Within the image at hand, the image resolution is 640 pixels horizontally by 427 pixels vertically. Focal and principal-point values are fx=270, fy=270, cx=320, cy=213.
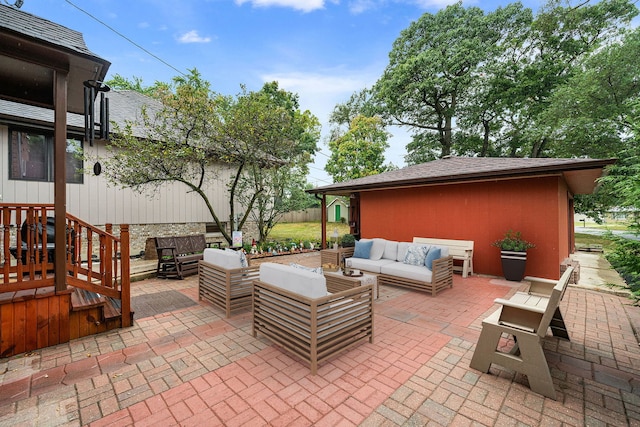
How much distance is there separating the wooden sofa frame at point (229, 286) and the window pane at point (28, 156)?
603 centimetres

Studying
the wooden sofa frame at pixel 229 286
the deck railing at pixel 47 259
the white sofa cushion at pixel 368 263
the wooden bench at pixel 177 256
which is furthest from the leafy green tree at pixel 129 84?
the white sofa cushion at pixel 368 263

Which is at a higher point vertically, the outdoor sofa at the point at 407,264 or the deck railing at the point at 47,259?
the deck railing at the point at 47,259

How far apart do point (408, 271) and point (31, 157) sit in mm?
9421

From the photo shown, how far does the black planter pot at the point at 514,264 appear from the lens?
5.89m

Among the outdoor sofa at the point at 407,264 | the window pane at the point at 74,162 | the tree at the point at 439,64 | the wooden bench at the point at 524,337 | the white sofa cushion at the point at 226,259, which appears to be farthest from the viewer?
the tree at the point at 439,64

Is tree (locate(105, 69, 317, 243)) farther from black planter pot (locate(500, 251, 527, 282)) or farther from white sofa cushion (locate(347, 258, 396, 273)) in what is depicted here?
black planter pot (locate(500, 251, 527, 282))

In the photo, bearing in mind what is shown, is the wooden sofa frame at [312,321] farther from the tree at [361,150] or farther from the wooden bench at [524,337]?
the tree at [361,150]

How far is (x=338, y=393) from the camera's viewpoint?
2.29m

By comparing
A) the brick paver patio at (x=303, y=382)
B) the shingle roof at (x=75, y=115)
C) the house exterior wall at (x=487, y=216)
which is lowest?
the brick paver patio at (x=303, y=382)

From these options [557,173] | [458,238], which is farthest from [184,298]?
[557,173]

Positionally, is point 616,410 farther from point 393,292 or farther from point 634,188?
point 393,292

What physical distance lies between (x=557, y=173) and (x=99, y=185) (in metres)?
11.2

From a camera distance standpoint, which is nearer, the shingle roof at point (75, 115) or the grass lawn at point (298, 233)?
the shingle roof at point (75, 115)

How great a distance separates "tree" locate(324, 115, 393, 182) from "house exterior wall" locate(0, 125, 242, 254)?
28.8ft
